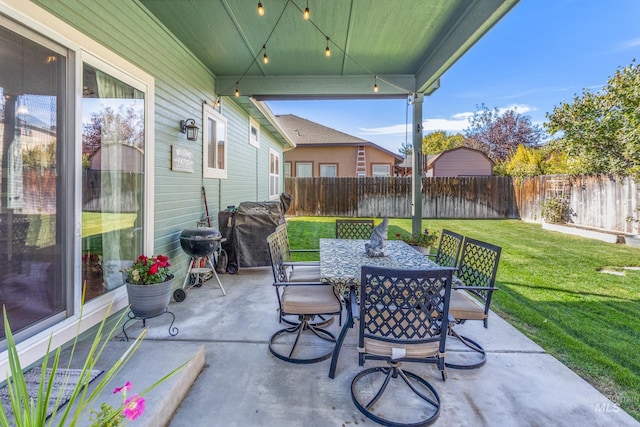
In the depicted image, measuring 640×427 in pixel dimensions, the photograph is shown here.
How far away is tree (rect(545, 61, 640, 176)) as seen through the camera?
6.84 meters

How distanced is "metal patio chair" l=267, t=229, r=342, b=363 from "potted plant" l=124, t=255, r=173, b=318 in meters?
1.01

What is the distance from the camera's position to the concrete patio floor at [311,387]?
1987 millimetres

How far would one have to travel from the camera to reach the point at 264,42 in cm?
418

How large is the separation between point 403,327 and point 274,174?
9.83 metres

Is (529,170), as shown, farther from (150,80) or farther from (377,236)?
(150,80)

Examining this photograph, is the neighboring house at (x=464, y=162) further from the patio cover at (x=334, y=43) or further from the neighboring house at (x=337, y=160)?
the patio cover at (x=334, y=43)

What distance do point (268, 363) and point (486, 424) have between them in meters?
1.53

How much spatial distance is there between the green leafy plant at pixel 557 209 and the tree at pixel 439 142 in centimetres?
2833

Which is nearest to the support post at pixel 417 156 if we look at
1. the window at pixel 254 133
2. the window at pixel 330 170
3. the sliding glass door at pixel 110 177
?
the window at pixel 254 133

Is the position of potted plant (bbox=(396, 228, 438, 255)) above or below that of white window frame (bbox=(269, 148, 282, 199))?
below

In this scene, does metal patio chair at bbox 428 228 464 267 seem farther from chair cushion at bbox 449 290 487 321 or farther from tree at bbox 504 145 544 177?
tree at bbox 504 145 544 177

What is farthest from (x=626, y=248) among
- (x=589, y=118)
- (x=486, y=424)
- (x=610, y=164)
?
(x=486, y=424)

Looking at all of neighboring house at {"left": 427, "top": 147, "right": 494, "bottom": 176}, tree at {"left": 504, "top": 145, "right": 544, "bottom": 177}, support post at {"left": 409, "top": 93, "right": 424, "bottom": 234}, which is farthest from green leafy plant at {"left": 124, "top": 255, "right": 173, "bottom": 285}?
neighboring house at {"left": 427, "top": 147, "right": 494, "bottom": 176}

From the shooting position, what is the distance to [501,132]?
29.1 metres
